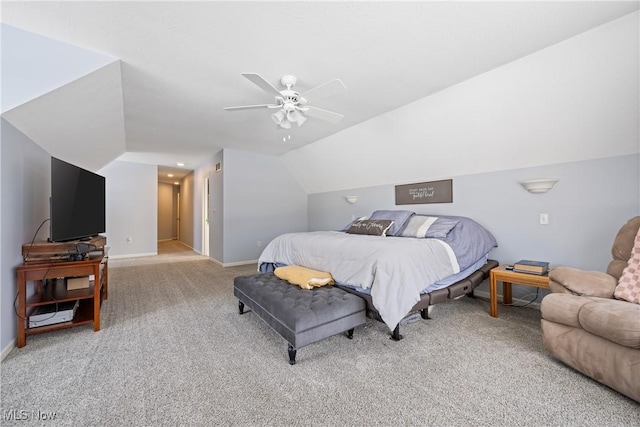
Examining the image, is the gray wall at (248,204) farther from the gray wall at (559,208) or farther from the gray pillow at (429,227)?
the gray wall at (559,208)

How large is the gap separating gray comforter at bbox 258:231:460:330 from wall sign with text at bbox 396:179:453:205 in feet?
4.19

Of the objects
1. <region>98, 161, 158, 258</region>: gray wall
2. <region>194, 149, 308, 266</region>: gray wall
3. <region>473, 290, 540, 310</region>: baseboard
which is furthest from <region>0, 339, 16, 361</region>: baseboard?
<region>98, 161, 158, 258</region>: gray wall

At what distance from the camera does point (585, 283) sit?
6.31 ft

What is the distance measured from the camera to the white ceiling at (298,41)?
174cm

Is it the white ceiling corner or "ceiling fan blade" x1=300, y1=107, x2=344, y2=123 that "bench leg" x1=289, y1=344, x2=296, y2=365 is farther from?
the white ceiling corner

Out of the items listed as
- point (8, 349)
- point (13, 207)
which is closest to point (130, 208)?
point (13, 207)

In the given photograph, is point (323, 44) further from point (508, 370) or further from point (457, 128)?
point (508, 370)

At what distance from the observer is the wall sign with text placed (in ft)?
12.6

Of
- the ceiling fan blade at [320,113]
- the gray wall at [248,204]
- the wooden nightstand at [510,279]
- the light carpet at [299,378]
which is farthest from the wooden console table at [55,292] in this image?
the wooden nightstand at [510,279]

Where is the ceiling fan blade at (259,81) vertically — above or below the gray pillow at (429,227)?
above

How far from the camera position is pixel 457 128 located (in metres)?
3.23

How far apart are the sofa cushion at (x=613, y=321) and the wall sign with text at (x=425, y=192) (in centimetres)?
230

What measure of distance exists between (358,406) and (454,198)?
10.4 ft

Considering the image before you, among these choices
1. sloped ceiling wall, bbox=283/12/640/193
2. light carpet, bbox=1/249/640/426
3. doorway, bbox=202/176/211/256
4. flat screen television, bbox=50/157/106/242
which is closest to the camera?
light carpet, bbox=1/249/640/426
